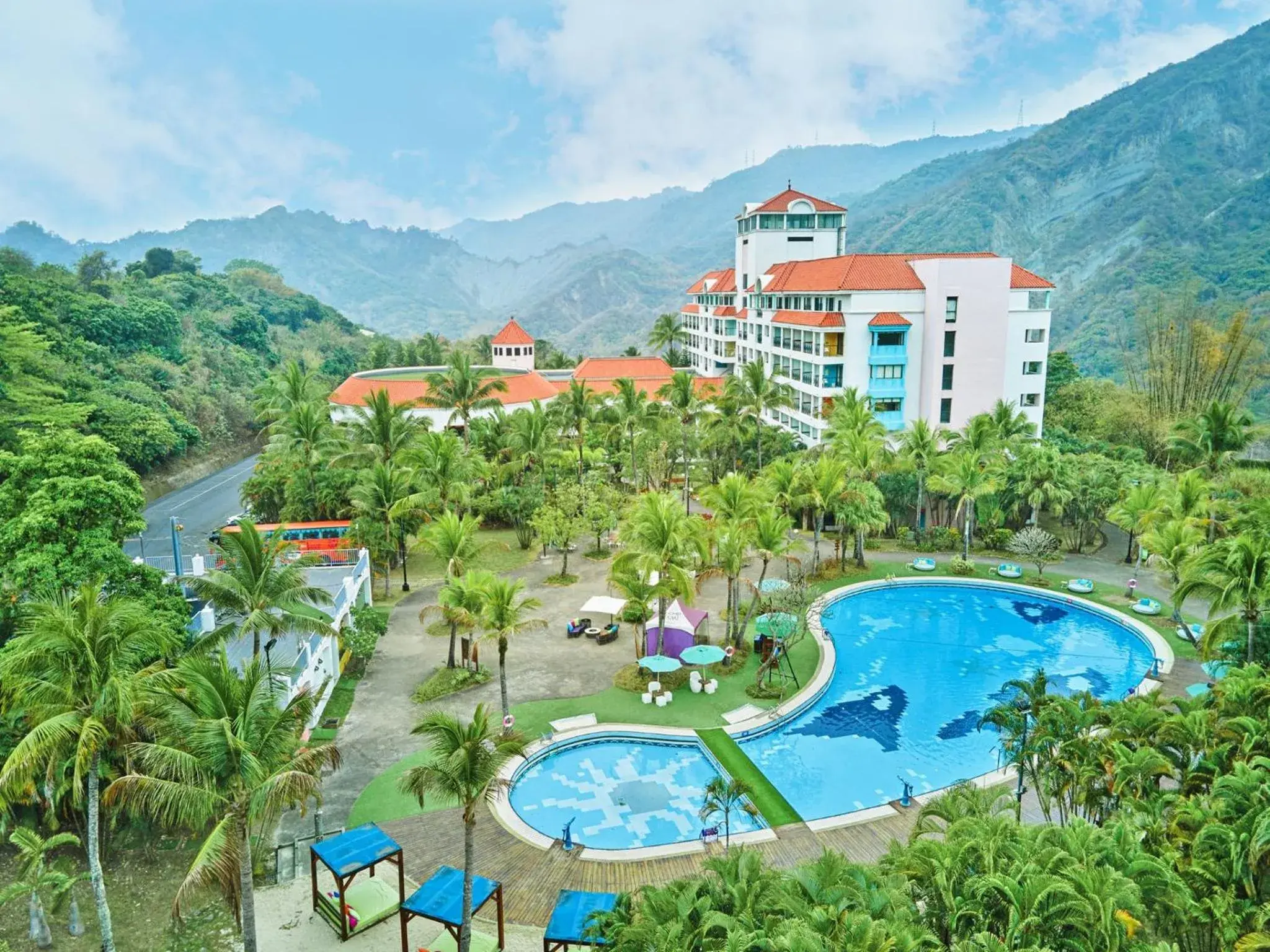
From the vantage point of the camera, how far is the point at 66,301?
54.7 meters

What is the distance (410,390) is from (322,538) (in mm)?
23438

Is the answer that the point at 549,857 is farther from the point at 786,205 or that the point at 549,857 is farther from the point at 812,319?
the point at 786,205

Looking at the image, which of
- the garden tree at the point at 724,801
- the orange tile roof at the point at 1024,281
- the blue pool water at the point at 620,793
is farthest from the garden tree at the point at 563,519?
the orange tile roof at the point at 1024,281

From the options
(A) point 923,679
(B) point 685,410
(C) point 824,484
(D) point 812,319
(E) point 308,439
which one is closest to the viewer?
(A) point 923,679

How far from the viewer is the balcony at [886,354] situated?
46625mm

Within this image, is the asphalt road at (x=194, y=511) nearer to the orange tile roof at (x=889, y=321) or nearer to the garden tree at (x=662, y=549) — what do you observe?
the garden tree at (x=662, y=549)

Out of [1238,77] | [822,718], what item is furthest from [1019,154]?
[822,718]

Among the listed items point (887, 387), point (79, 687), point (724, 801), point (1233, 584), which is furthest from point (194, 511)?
point (1233, 584)

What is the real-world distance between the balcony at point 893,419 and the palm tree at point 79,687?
40347mm

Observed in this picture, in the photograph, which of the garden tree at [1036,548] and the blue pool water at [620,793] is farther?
the garden tree at [1036,548]

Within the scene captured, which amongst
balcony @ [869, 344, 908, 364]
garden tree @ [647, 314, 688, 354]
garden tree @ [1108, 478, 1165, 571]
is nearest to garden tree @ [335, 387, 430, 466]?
balcony @ [869, 344, 908, 364]

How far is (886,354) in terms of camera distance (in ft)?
153

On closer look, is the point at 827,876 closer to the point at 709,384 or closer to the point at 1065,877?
the point at 1065,877

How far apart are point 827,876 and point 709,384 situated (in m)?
42.0
